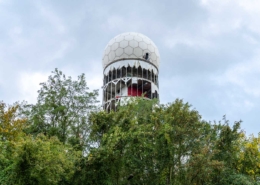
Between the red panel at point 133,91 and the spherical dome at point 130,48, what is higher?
the spherical dome at point 130,48

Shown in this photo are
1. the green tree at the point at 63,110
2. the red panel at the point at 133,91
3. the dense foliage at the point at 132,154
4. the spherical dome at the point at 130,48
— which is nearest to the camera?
the dense foliage at the point at 132,154

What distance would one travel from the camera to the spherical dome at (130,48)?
32.7 metres

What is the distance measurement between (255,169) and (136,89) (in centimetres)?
1821

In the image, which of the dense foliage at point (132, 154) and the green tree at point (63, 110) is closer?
the dense foliage at point (132, 154)

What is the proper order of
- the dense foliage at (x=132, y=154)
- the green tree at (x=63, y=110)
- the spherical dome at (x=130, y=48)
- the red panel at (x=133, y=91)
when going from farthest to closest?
the red panel at (x=133, y=91) → the spherical dome at (x=130, y=48) → the green tree at (x=63, y=110) → the dense foliage at (x=132, y=154)

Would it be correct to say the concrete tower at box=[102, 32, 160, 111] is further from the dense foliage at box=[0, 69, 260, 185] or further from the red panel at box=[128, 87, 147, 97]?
the dense foliage at box=[0, 69, 260, 185]

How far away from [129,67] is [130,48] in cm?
189

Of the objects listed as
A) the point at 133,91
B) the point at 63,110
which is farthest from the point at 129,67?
the point at 63,110

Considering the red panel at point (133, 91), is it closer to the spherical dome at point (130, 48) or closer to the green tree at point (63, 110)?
the spherical dome at point (130, 48)

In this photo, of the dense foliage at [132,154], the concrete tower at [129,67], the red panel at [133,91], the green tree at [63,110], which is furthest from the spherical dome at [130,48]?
the dense foliage at [132,154]

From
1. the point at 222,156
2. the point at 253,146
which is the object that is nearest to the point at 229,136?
the point at 222,156

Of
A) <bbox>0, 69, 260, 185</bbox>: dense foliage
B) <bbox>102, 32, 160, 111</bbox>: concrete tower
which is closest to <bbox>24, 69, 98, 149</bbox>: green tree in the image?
<bbox>0, 69, 260, 185</bbox>: dense foliage

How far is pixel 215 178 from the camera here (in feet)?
47.8

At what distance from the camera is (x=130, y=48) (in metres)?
32.7
